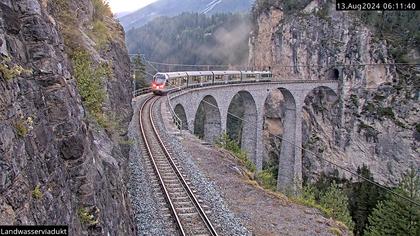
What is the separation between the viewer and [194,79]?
120 feet

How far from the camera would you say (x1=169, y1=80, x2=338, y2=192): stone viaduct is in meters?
31.1

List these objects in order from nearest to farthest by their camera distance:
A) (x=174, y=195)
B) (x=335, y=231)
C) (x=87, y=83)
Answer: (x=87, y=83) < (x=335, y=231) < (x=174, y=195)

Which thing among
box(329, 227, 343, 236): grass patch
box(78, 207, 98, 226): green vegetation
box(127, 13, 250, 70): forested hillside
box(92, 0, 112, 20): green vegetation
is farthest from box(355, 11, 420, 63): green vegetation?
box(127, 13, 250, 70): forested hillside

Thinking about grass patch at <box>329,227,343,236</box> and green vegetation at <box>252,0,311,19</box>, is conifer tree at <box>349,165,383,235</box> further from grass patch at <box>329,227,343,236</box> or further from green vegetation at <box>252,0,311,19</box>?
green vegetation at <box>252,0,311,19</box>

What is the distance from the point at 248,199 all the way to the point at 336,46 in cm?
4533

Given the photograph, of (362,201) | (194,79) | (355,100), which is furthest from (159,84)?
(355,100)

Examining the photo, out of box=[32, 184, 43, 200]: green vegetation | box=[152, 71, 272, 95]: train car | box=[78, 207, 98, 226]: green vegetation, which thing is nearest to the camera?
box=[32, 184, 43, 200]: green vegetation

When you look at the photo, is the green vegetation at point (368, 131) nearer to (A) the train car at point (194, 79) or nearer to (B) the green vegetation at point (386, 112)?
(B) the green vegetation at point (386, 112)

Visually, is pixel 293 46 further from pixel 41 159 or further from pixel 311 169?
pixel 41 159

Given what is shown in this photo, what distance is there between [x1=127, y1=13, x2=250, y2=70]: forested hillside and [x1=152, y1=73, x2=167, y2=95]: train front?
104 m

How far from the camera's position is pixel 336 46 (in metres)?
54.4
